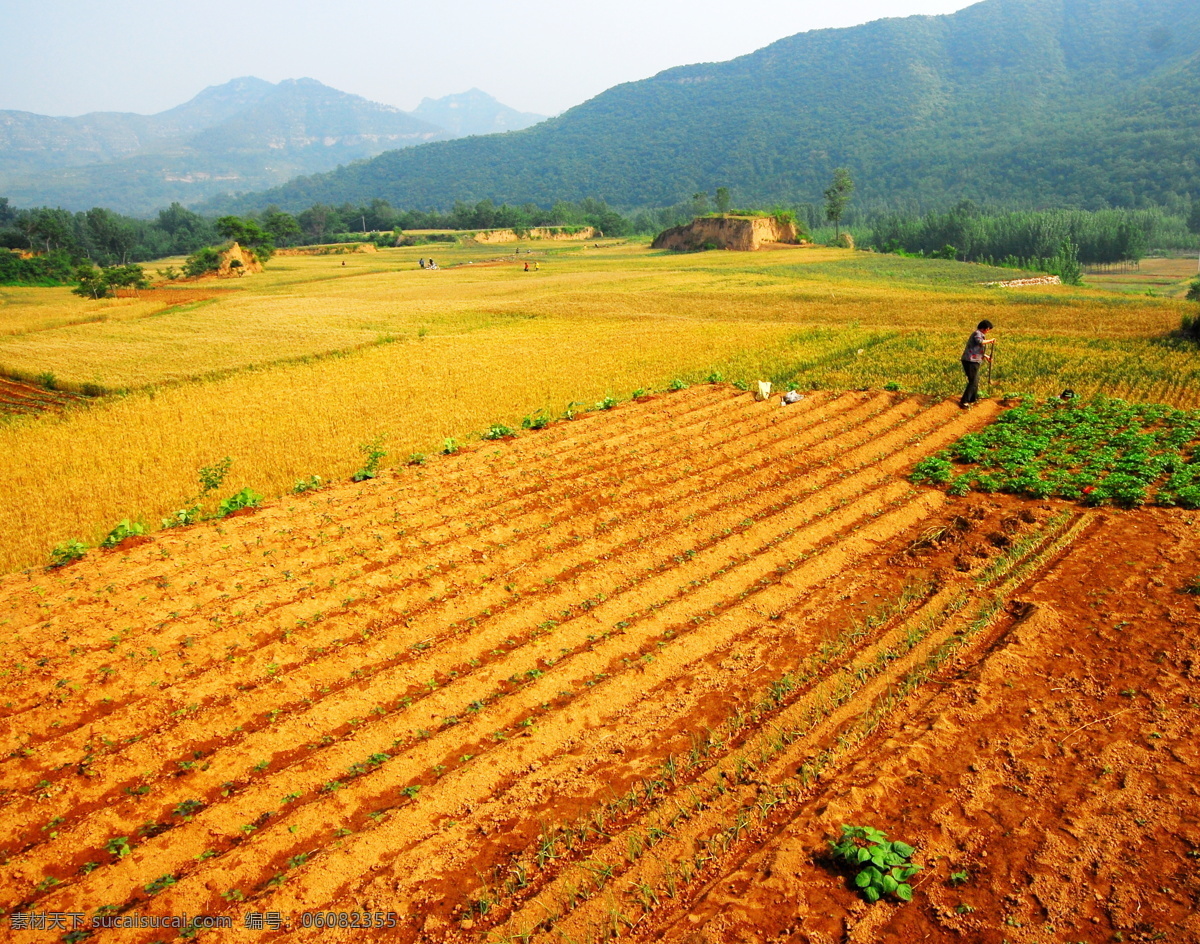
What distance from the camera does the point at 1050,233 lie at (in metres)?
74.3

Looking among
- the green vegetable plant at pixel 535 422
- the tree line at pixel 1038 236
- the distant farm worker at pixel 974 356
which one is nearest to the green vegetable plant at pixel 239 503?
the green vegetable plant at pixel 535 422

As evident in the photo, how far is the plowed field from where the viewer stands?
4.81 meters

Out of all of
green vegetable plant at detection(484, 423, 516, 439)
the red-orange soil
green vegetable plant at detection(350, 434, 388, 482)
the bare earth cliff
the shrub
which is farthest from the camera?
the bare earth cliff

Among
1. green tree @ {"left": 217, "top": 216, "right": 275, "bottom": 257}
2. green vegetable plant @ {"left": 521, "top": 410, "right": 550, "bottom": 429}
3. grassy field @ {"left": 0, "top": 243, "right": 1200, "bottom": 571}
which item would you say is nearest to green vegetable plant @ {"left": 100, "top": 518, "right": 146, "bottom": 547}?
grassy field @ {"left": 0, "top": 243, "right": 1200, "bottom": 571}

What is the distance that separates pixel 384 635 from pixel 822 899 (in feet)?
16.8

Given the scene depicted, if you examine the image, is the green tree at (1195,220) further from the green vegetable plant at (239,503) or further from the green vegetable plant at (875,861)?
the green vegetable plant at (875,861)

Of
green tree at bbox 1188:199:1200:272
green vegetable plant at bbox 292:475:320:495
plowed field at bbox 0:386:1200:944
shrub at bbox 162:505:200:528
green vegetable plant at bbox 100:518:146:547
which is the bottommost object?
green tree at bbox 1188:199:1200:272

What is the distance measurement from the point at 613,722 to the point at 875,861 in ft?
8.33

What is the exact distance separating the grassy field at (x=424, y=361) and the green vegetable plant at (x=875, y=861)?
1162 centimetres

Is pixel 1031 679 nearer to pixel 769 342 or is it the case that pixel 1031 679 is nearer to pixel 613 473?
pixel 613 473

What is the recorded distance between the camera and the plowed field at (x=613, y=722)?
15.8ft

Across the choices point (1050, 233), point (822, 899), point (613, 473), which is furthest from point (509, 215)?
point (822, 899)

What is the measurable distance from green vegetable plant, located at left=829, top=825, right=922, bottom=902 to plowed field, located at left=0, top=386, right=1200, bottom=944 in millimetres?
122

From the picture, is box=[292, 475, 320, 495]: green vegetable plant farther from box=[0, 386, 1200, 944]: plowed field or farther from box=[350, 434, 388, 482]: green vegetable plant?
box=[0, 386, 1200, 944]: plowed field
